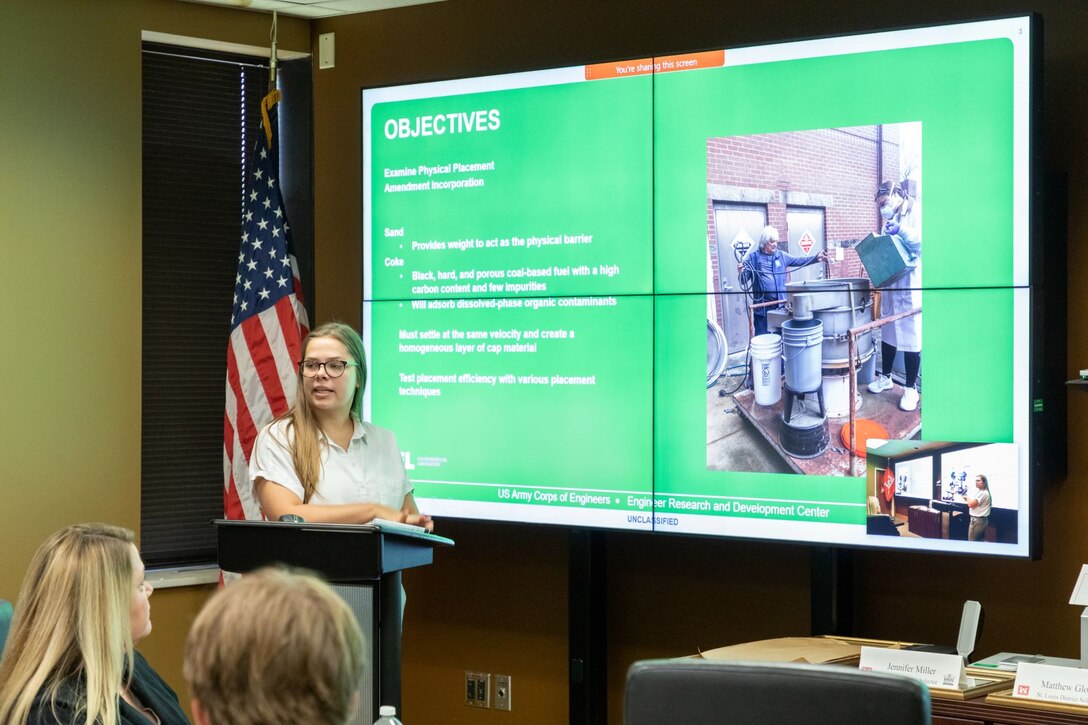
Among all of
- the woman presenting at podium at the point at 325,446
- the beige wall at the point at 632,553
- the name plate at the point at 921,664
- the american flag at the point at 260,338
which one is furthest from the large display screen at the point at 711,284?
the woman presenting at podium at the point at 325,446

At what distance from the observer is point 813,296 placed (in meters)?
3.59

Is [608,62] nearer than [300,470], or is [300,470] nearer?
[300,470]

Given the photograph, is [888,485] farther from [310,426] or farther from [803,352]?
[310,426]

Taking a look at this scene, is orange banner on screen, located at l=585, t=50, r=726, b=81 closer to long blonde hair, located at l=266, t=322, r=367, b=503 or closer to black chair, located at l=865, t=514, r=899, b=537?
long blonde hair, located at l=266, t=322, r=367, b=503


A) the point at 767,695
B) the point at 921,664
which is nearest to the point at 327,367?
the point at 921,664

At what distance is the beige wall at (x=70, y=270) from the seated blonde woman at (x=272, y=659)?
338 centimetres

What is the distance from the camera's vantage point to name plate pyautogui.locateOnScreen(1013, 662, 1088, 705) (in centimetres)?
264

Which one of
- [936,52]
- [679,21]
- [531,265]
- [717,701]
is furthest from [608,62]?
[717,701]

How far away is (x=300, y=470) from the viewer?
132 inches

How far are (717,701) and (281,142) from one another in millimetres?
3648

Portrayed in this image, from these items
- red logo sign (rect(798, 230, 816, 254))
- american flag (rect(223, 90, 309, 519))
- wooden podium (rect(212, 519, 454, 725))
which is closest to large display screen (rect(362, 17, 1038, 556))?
red logo sign (rect(798, 230, 816, 254))

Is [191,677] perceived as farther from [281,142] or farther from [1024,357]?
[281,142]

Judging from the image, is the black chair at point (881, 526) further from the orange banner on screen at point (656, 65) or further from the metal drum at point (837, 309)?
the orange banner on screen at point (656, 65)

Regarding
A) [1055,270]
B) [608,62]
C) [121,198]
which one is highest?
[608,62]
